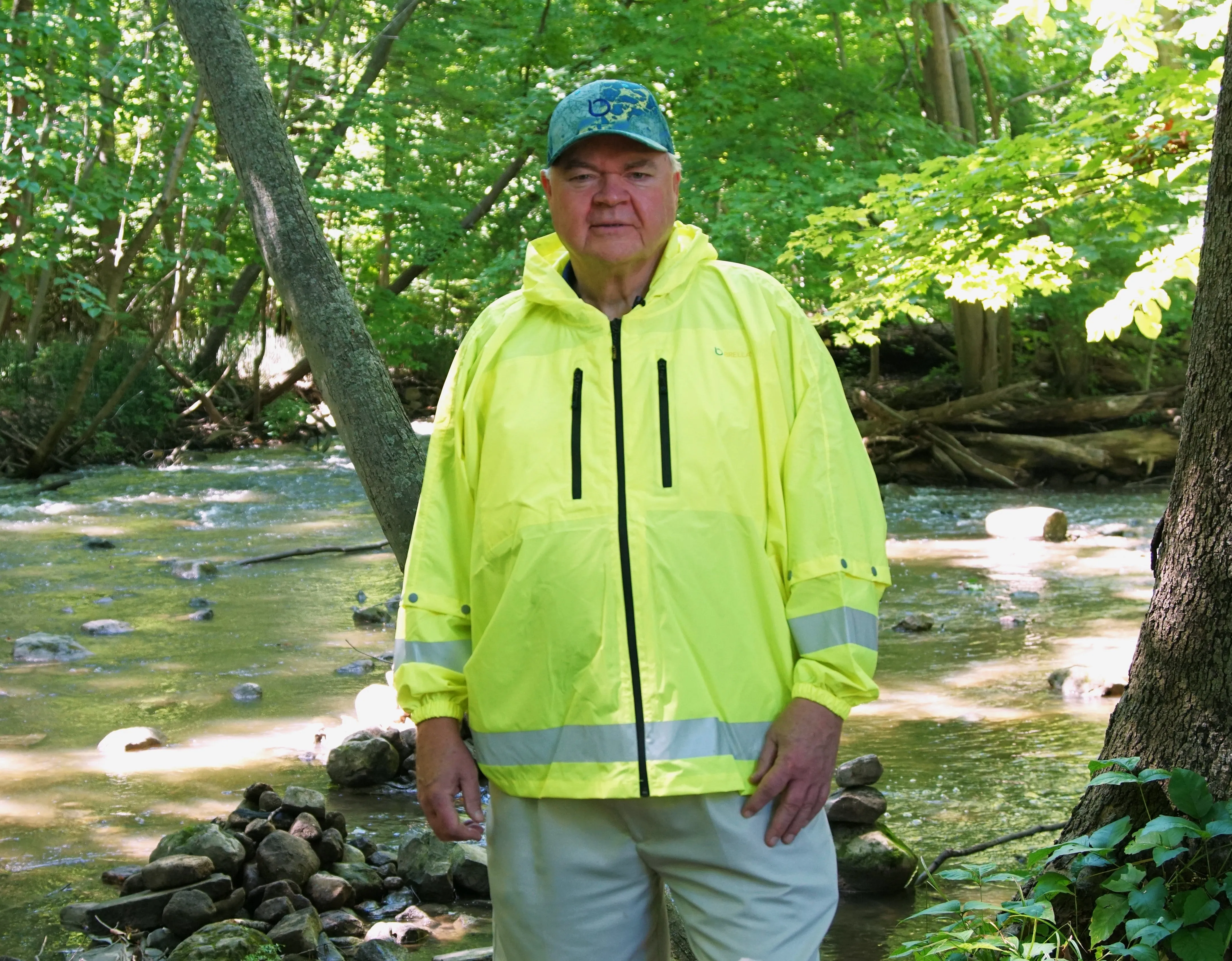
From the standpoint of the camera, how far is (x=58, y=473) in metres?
16.2

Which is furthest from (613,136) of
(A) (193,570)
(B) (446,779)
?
(A) (193,570)

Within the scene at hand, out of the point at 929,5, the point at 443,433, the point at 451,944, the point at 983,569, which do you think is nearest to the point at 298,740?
the point at 451,944

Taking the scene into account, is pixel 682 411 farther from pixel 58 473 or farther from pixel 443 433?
pixel 58 473

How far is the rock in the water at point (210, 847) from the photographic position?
3.70m

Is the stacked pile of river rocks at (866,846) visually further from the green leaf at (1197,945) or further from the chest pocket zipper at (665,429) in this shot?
the chest pocket zipper at (665,429)

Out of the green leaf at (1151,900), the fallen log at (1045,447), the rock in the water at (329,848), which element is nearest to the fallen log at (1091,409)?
the fallen log at (1045,447)

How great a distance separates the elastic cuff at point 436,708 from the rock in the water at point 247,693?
13.9ft

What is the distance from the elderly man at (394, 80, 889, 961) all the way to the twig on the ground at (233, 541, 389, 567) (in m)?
8.42

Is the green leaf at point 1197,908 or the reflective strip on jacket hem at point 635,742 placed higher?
the reflective strip on jacket hem at point 635,742

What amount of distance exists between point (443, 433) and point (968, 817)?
2.99m

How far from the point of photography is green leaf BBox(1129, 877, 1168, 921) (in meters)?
2.37

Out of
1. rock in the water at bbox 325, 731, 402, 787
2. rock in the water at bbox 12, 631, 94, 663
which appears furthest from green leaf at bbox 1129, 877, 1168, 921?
rock in the water at bbox 12, 631, 94, 663

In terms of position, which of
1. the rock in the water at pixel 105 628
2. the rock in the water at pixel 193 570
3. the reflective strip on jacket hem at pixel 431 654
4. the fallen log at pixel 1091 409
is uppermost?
the fallen log at pixel 1091 409

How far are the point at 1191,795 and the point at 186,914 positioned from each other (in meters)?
2.50
